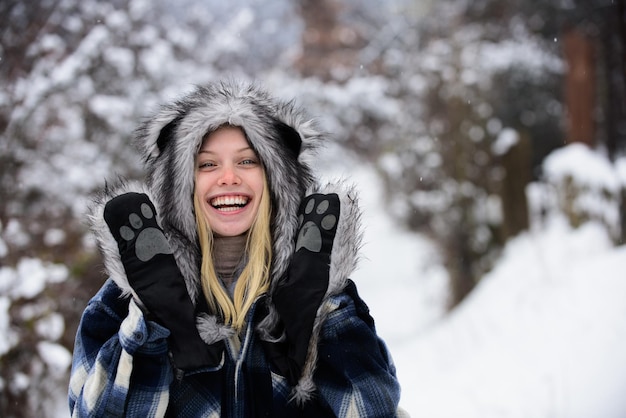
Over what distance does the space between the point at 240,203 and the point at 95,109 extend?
4.04 metres

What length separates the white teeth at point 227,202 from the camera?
1.96 metres

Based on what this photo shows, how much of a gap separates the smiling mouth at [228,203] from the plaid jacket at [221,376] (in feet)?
1.13

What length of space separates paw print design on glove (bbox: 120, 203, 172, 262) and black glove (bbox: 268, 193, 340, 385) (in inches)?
15.5

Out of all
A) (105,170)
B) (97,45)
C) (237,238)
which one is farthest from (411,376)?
(97,45)

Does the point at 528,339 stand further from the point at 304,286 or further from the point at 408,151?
the point at 408,151

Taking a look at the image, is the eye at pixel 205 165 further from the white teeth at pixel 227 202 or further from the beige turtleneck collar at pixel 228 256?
the beige turtleneck collar at pixel 228 256

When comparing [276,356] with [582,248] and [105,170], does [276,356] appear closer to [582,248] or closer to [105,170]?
[105,170]

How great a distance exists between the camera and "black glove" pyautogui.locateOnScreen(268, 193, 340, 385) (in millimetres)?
1758

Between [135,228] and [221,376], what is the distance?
21.0 inches

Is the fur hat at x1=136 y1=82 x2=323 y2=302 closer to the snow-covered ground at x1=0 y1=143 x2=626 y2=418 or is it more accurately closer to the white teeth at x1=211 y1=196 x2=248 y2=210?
the white teeth at x1=211 y1=196 x2=248 y2=210

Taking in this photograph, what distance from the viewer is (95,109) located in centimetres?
546

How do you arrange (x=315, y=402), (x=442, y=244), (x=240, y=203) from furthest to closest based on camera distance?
(x=442, y=244)
(x=240, y=203)
(x=315, y=402)

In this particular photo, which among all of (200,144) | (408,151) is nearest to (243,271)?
(200,144)

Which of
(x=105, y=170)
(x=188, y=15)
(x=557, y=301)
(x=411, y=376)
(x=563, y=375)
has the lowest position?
(x=411, y=376)
